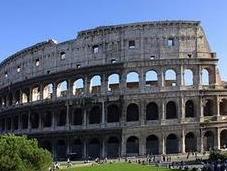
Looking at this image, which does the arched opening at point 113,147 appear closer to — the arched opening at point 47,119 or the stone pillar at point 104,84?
the stone pillar at point 104,84

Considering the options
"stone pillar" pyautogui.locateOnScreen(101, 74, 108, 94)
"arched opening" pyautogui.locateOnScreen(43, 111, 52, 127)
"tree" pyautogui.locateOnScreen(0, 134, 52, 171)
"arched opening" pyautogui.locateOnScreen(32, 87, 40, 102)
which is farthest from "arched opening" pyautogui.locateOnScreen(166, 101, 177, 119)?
"tree" pyautogui.locateOnScreen(0, 134, 52, 171)

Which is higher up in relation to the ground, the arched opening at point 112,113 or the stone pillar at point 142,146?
the arched opening at point 112,113

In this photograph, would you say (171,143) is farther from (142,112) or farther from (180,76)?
(180,76)

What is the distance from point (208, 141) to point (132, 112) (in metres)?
8.97

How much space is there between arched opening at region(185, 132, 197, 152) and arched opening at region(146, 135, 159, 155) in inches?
128

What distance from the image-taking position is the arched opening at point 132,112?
61.9 meters

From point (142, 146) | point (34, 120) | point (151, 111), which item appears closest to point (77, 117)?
point (34, 120)

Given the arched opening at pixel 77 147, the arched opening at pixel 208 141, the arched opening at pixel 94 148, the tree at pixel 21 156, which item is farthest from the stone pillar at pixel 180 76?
the tree at pixel 21 156

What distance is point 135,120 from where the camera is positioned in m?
61.9

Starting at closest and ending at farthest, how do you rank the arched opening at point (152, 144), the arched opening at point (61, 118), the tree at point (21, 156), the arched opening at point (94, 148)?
the tree at point (21, 156) → the arched opening at point (152, 144) → the arched opening at point (94, 148) → the arched opening at point (61, 118)

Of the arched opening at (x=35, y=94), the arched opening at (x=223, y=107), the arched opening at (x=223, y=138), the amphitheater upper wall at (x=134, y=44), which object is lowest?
the arched opening at (x=223, y=138)

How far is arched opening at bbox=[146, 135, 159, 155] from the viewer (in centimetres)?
6019

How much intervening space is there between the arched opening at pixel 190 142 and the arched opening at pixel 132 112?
19.8ft

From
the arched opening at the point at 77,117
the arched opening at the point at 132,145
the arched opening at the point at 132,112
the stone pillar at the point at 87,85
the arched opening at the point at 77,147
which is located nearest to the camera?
the arched opening at the point at 132,145
